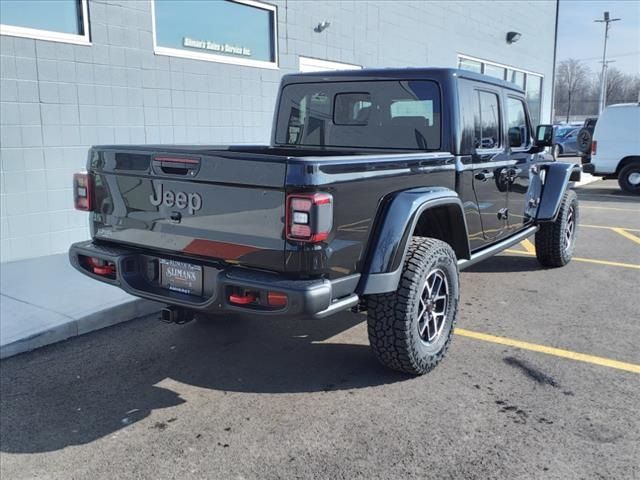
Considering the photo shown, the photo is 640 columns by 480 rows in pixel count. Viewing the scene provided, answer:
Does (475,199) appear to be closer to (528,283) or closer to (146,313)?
(528,283)

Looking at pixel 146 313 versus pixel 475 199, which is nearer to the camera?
pixel 475 199

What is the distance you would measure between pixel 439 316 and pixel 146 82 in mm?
5552

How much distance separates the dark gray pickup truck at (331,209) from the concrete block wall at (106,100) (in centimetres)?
313

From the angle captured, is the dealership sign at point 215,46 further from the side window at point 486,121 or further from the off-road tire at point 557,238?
the off-road tire at point 557,238

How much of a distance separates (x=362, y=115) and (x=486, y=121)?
3.35 feet

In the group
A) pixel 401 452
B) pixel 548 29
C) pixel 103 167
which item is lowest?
pixel 401 452

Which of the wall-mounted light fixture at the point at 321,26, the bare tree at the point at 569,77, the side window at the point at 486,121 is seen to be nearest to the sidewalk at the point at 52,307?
the side window at the point at 486,121

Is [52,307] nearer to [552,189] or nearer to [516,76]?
[552,189]

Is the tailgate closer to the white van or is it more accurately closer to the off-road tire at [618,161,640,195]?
the white van

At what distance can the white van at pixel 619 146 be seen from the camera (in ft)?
45.4

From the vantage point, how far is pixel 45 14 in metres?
6.79

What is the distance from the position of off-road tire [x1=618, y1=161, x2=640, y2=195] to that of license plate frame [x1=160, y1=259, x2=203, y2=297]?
1341cm

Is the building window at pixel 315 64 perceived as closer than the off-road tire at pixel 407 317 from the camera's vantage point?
No

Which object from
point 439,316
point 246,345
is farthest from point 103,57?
point 439,316
